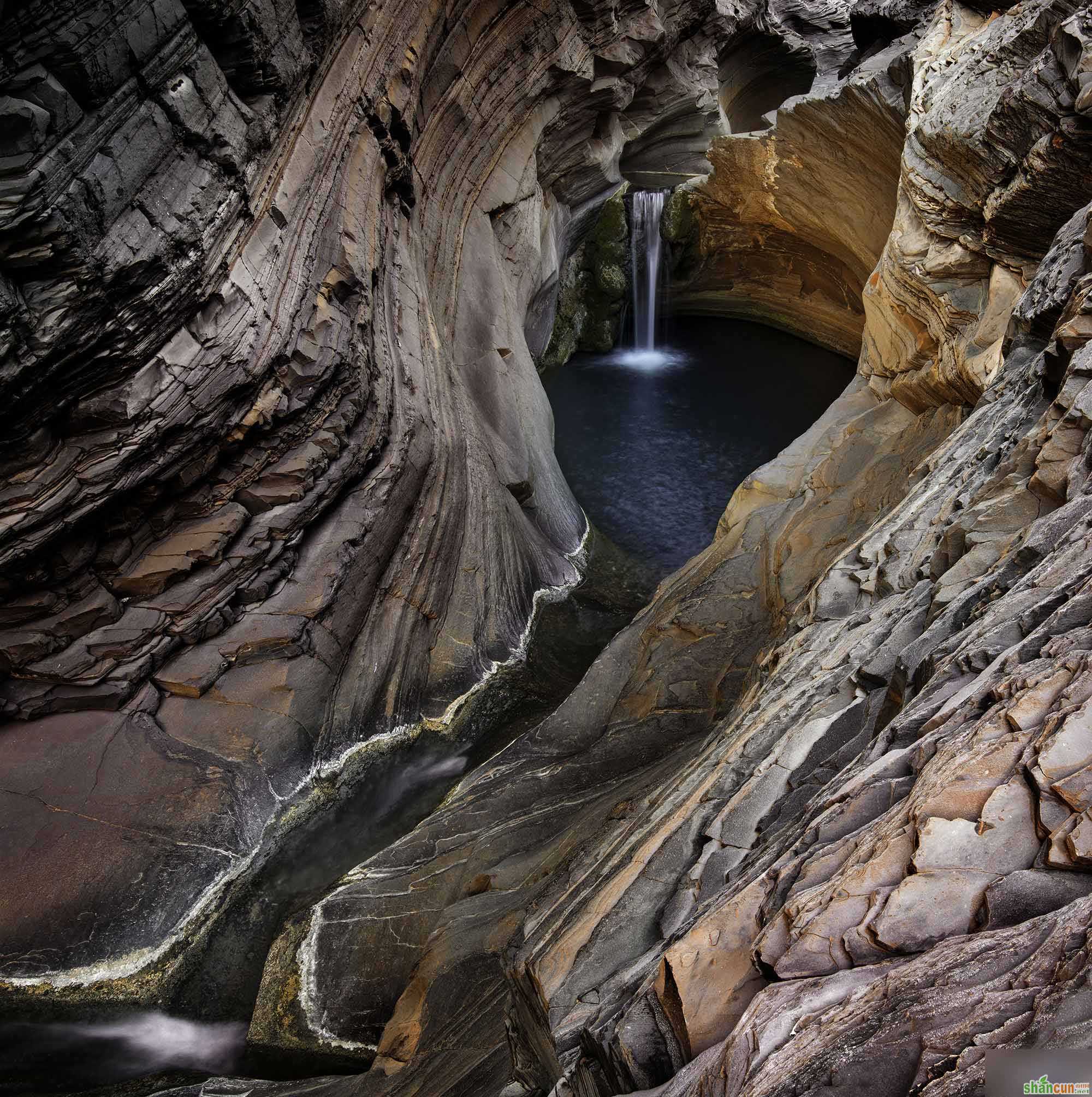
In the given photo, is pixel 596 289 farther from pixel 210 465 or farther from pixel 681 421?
pixel 210 465

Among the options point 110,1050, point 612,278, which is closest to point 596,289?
point 612,278

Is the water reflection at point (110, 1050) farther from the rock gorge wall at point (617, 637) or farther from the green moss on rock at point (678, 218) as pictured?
the green moss on rock at point (678, 218)

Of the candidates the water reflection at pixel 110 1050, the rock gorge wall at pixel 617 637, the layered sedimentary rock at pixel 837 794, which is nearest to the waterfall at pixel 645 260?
the rock gorge wall at pixel 617 637

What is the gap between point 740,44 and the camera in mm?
18359

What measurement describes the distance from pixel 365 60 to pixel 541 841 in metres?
7.97

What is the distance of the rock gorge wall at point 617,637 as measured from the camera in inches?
92.3

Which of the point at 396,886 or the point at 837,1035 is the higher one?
the point at 396,886

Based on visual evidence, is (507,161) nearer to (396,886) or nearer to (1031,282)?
(1031,282)

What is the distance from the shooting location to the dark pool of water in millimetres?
12555

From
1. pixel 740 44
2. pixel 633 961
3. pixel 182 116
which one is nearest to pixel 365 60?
pixel 182 116

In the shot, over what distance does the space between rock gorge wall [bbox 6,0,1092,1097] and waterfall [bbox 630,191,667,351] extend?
15.3 ft

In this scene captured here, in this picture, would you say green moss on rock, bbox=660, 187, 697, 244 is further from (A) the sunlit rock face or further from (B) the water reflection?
(B) the water reflection

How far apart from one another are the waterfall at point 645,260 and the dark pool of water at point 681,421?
71cm

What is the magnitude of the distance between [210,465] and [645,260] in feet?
43.5
